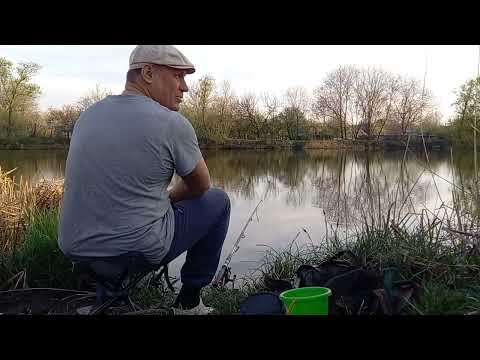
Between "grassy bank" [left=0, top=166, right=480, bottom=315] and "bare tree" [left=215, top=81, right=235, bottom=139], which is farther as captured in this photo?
"bare tree" [left=215, top=81, right=235, bottom=139]

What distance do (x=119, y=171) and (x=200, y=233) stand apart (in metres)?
0.47

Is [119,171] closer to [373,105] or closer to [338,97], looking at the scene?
[373,105]

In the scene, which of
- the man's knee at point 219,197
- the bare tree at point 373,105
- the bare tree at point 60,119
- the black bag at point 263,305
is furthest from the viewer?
the bare tree at point 60,119

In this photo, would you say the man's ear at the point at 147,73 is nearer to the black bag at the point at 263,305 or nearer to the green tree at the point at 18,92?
the black bag at the point at 263,305

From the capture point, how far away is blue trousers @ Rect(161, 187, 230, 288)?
177 centimetres

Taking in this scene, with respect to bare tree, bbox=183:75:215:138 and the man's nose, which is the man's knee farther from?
bare tree, bbox=183:75:215:138

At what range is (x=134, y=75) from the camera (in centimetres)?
167

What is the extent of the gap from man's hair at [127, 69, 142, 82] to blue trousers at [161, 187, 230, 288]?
540 mm

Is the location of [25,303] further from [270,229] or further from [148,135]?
[270,229]

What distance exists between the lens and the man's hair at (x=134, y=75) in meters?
1.66

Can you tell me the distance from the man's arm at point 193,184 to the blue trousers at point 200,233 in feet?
0.11

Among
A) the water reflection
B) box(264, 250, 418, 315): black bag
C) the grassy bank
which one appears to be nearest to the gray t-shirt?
the grassy bank

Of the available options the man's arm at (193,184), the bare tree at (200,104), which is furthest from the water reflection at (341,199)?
the bare tree at (200,104)
